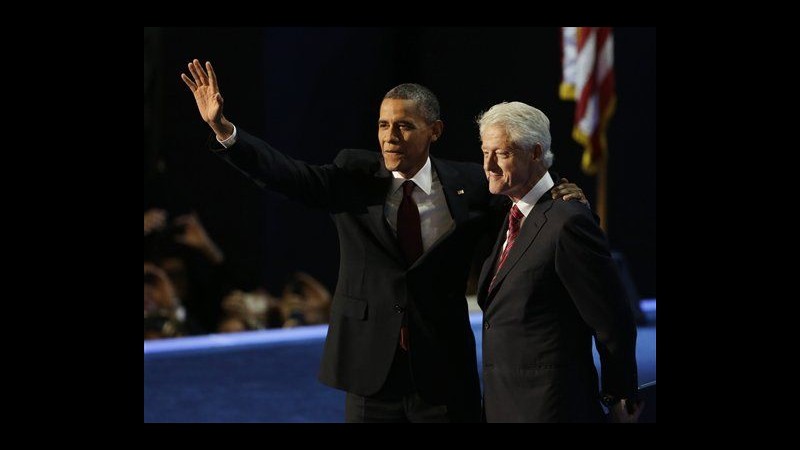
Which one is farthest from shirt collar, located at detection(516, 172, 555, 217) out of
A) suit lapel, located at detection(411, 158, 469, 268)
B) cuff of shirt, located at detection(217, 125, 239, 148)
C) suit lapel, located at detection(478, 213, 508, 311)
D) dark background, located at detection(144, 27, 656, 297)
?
dark background, located at detection(144, 27, 656, 297)

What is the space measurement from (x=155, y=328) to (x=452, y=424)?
444 cm

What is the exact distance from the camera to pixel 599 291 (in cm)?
241

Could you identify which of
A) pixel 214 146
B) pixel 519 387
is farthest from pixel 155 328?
pixel 519 387

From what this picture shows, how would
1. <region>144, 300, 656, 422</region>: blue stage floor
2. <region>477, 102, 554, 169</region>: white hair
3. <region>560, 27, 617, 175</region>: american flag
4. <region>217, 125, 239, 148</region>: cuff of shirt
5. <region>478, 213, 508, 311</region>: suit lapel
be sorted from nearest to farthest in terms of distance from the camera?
1. <region>477, 102, 554, 169</region>: white hair
2. <region>478, 213, 508, 311</region>: suit lapel
3. <region>217, 125, 239, 148</region>: cuff of shirt
4. <region>144, 300, 656, 422</region>: blue stage floor
5. <region>560, 27, 617, 175</region>: american flag

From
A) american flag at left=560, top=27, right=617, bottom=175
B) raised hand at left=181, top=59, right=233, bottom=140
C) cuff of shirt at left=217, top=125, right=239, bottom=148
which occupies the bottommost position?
cuff of shirt at left=217, top=125, right=239, bottom=148

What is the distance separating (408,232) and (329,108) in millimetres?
4708

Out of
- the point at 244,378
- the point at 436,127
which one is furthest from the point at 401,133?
the point at 244,378

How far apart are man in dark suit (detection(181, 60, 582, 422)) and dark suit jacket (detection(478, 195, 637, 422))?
0.28 m

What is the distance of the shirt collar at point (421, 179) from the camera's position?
9.43 ft

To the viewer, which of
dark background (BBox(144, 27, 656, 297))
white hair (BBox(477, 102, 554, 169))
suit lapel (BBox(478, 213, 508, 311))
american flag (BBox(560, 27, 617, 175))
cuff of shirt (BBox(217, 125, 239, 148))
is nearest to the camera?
white hair (BBox(477, 102, 554, 169))

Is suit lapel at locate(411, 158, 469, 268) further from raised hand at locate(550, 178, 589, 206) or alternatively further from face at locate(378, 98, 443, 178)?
raised hand at locate(550, 178, 589, 206)

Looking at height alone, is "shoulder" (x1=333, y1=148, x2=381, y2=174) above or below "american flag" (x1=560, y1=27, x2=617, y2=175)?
below

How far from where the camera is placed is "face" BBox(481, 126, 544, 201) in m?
2.53

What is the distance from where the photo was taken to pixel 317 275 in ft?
24.6
